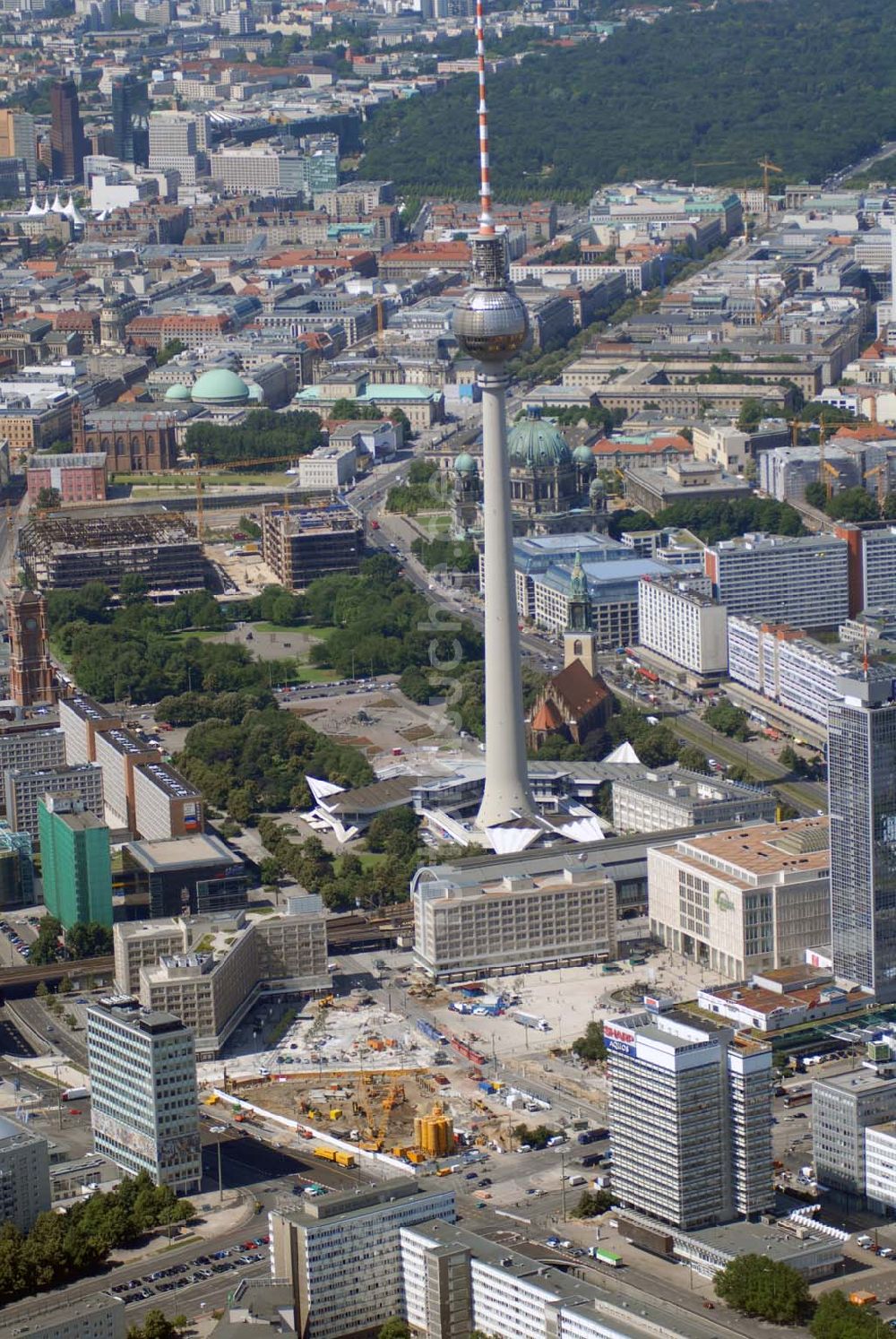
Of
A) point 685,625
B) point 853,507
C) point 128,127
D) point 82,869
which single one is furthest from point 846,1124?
point 128,127

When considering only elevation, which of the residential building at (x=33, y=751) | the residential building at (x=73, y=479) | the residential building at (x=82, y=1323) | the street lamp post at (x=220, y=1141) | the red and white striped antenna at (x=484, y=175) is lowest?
the street lamp post at (x=220, y=1141)

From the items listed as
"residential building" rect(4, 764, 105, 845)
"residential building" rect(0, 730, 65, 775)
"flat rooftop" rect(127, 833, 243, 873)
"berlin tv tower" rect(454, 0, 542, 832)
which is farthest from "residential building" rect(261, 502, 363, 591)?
"flat rooftop" rect(127, 833, 243, 873)

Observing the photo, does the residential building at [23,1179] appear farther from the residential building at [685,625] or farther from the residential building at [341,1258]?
the residential building at [685,625]

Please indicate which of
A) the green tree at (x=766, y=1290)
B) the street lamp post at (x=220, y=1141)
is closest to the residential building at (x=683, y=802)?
the street lamp post at (x=220, y=1141)

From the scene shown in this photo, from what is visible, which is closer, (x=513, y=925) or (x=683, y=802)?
(x=513, y=925)

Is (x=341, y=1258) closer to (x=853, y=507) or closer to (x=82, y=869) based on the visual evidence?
(x=82, y=869)

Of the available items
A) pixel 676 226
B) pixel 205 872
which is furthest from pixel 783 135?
pixel 205 872
